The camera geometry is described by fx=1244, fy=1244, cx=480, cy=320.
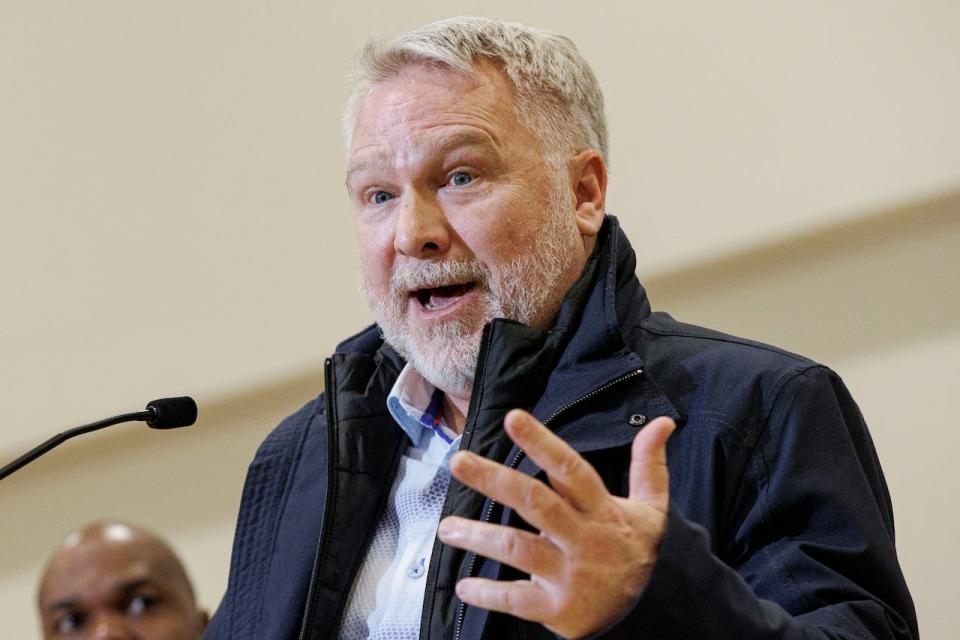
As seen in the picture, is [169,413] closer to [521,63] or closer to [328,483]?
[328,483]

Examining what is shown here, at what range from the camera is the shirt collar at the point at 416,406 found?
1911 mm

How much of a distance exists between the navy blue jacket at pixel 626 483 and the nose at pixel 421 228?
16 cm

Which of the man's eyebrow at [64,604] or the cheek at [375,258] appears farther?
the man's eyebrow at [64,604]

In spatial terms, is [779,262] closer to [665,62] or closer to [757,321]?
[757,321]

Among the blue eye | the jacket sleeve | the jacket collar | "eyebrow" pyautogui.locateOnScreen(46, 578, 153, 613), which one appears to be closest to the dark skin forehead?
"eyebrow" pyautogui.locateOnScreen(46, 578, 153, 613)

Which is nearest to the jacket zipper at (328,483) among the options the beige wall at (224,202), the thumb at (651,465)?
the thumb at (651,465)

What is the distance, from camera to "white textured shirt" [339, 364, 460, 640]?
1.71m

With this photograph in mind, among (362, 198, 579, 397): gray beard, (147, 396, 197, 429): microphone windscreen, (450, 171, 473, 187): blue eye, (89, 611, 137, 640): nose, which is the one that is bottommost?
(89, 611, 137, 640): nose

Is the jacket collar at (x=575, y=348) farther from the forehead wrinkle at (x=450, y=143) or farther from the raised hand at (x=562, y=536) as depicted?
the raised hand at (x=562, y=536)

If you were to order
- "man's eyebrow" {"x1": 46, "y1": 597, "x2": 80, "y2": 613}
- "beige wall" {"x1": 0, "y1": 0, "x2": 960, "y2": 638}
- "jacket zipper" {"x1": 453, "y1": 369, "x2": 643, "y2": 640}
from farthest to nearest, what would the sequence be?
"beige wall" {"x1": 0, "y1": 0, "x2": 960, "y2": 638}, "man's eyebrow" {"x1": 46, "y1": 597, "x2": 80, "y2": 613}, "jacket zipper" {"x1": 453, "y1": 369, "x2": 643, "y2": 640}

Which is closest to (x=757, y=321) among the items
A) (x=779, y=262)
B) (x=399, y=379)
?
(x=779, y=262)

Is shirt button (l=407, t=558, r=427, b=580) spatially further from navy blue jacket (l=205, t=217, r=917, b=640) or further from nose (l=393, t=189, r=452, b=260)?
nose (l=393, t=189, r=452, b=260)

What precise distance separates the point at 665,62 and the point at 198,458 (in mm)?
1534

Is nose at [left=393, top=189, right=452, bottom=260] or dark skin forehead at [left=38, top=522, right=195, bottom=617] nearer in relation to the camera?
nose at [left=393, top=189, right=452, bottom=260]
